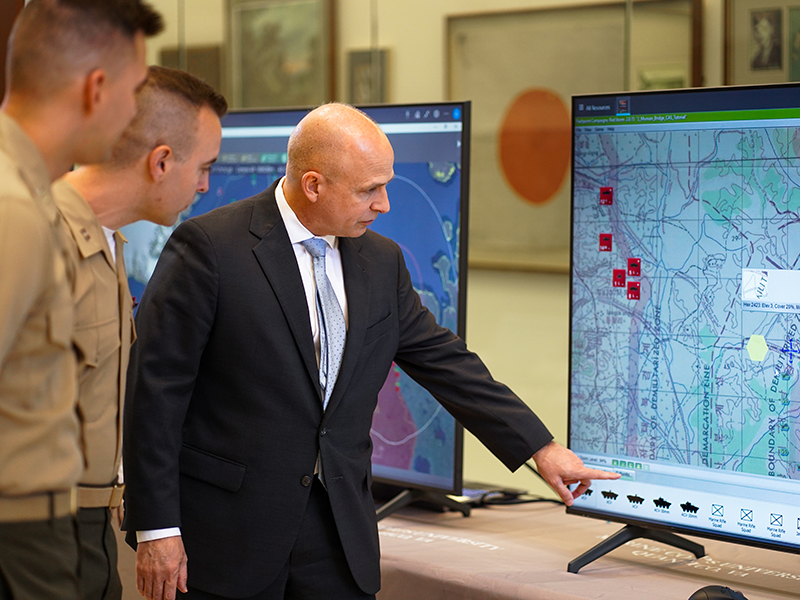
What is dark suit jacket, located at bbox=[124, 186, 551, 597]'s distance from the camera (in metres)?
1.73

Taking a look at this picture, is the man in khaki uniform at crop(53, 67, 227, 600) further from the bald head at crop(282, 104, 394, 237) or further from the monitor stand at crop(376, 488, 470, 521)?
the monitor stand at crop(376, 488, 470, 521)

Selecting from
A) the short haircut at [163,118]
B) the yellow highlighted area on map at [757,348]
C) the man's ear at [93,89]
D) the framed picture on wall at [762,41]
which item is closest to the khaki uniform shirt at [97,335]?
the short haircut at [163,118]

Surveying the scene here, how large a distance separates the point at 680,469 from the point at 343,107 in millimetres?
1157

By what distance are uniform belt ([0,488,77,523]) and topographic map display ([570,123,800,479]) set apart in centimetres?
137

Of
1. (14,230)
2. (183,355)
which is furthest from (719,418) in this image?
(14,230)

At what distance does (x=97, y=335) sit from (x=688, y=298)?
133 centimetres

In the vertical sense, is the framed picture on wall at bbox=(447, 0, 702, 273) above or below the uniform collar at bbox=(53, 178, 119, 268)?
above

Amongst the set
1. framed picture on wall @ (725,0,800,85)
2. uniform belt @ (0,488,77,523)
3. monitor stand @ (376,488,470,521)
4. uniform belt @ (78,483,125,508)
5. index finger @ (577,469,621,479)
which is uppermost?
framed picture on wall @ (725,0,800,85)

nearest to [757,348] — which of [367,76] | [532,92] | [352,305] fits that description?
[352,305]

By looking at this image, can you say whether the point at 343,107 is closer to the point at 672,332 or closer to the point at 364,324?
the point at 364,324

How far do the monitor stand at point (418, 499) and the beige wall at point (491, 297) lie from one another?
0.94 metres

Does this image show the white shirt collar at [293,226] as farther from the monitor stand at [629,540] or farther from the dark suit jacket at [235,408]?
the monitor stand at [629,540]

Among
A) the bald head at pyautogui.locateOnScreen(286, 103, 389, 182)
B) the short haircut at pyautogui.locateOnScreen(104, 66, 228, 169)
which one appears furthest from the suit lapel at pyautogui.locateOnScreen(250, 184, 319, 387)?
the short haircut at pyautogui.locateOnScreen(104, 66, 228, 169)

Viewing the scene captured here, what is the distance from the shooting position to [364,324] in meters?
1.86
